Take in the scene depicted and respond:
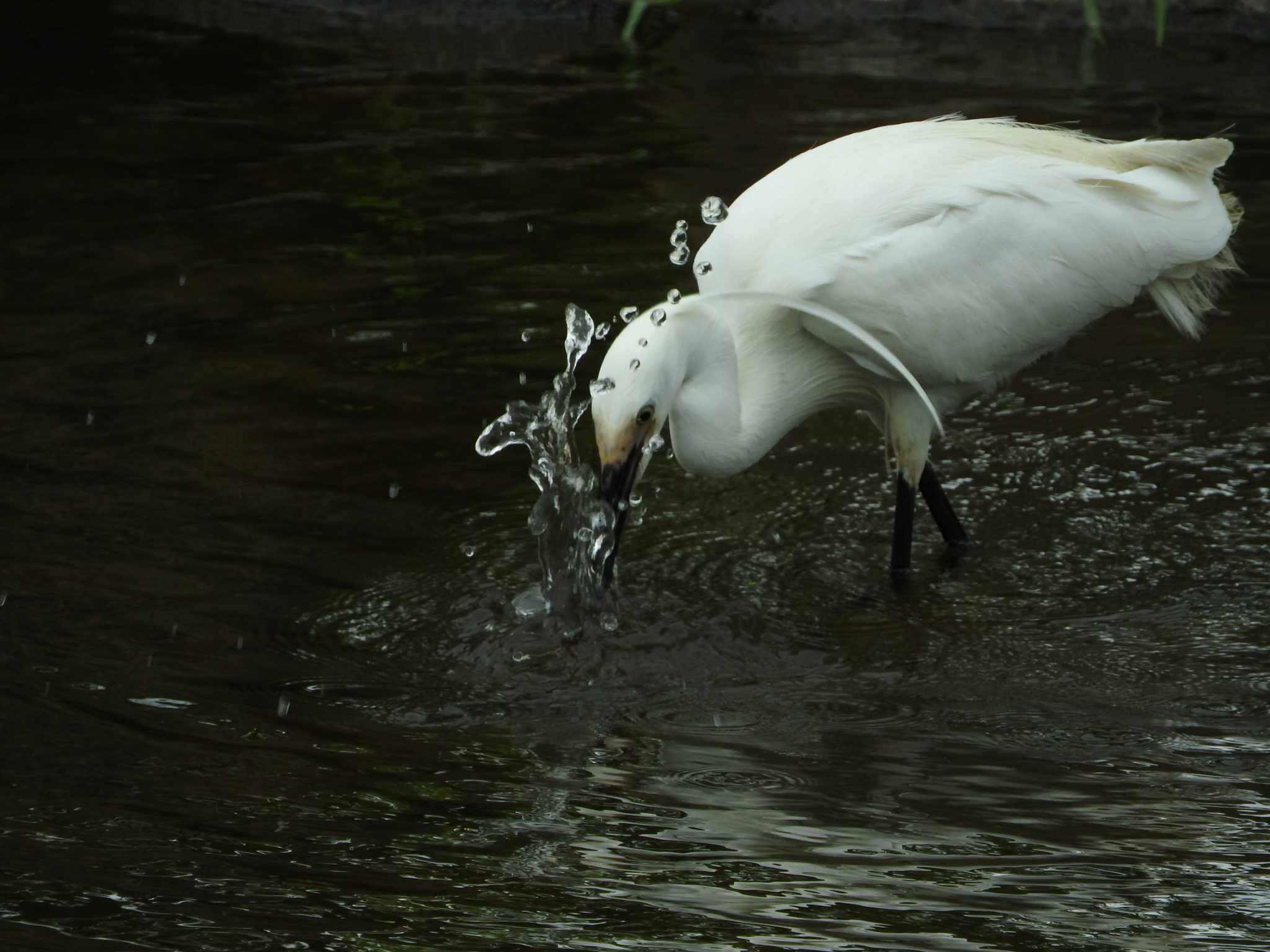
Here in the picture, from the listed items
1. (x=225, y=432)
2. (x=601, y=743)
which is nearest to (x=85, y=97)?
(x=225, y=432)

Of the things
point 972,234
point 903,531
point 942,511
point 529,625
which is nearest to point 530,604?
point 529,625

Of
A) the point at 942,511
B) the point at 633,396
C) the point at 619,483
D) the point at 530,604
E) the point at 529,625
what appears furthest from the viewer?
the point at 942,511

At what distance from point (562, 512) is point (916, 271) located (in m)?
1.35

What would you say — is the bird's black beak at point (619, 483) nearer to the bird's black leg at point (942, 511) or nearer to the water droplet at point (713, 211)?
the water droplet at point (713, 211)

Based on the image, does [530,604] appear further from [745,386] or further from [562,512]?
[745,386]

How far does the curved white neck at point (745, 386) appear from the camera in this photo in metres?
5.27

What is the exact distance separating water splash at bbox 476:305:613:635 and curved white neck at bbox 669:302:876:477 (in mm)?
347

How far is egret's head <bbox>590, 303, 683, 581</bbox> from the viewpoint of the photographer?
489 cm

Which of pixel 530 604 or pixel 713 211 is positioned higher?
pixel 713 211

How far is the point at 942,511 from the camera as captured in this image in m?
6.19

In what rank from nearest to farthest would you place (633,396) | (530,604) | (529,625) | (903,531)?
(633,396)
(529,625)
(530,604)
(903,531)

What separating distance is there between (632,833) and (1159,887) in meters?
1.14

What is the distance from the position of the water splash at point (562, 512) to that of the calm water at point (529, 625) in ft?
0.45

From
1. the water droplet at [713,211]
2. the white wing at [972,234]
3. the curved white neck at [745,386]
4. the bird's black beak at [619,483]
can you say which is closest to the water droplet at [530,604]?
the bird's black beak at [619,483]
